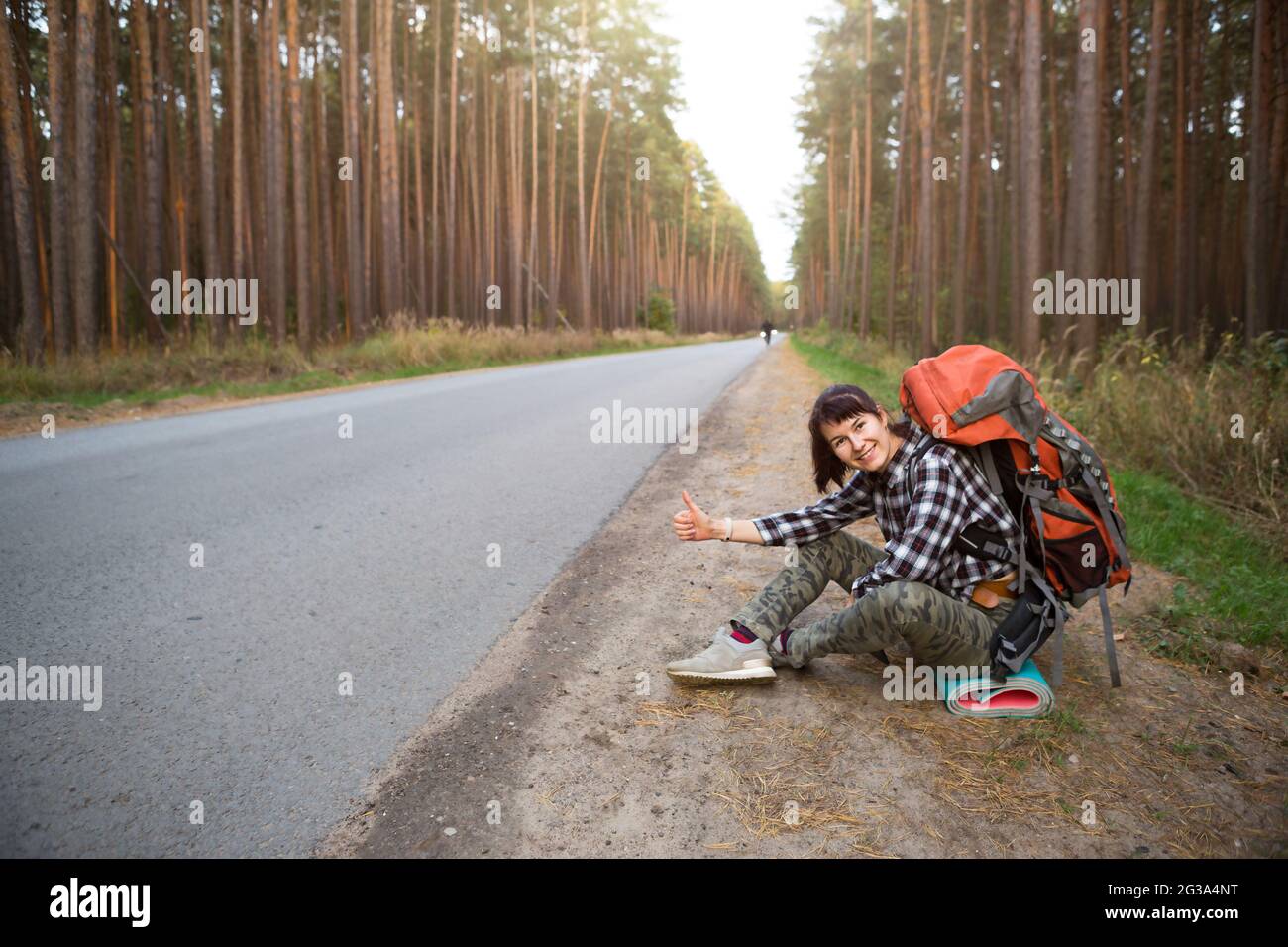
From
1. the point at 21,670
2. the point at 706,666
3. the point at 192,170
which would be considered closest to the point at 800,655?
the point at 706,666

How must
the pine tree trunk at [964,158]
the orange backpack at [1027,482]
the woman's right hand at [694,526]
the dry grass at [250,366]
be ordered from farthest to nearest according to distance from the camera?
the pine tree trunk at [964,158]
the dry grass at [250,366]
the woman's right hand at [694,526]
the orange backpack at [1027,482]

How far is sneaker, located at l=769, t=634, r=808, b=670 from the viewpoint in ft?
11.1

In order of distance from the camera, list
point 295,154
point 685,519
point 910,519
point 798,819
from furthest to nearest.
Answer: point 295,154 < point 685,519 < point 910,519 < point 798,819

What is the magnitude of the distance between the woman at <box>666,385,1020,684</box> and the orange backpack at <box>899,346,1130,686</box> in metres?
0.07

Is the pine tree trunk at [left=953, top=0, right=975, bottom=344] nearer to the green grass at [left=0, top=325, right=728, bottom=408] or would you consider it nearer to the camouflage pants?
the green grass at [left=0, top=325, right=728, bottom=408]

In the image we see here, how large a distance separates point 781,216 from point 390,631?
218 ft

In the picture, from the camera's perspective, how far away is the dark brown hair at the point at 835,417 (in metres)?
3.23

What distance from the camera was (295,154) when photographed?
1973cm

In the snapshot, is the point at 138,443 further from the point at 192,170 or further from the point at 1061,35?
the point at 1061,35

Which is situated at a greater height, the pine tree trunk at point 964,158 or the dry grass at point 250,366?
the pine tree trunk at point 964,158

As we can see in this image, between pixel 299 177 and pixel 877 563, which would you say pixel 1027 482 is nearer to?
pixel 877 563

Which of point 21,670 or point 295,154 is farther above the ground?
point 295,154

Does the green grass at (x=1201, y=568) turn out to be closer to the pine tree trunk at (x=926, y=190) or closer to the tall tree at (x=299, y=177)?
the pine tree trunk at (x=926, y=190)

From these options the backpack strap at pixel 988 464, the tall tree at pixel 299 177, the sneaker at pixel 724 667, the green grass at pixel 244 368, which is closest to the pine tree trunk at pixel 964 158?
the green grass at pixel 244 368
